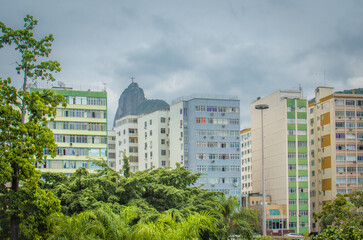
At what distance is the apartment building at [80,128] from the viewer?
62.2m

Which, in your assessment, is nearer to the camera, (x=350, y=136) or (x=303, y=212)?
(x=303, y=212)

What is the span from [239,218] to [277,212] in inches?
1930

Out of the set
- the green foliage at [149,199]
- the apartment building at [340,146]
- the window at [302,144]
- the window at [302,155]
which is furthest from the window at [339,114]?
the green foliage at [149,199]

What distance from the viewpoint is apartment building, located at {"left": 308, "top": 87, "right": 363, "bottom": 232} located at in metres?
82.9

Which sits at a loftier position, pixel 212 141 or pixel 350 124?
pixel 350 124

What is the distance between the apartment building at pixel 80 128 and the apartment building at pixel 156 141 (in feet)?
69.4

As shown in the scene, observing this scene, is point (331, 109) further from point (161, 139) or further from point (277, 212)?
point (161, 139)

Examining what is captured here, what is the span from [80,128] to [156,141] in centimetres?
2296

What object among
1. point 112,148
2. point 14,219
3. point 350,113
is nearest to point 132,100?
point 112,148

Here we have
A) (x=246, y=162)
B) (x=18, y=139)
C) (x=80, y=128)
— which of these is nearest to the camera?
(x=18, y=139)

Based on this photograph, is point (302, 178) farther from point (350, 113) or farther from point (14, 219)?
point (14, 219)

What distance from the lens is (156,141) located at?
278 feet

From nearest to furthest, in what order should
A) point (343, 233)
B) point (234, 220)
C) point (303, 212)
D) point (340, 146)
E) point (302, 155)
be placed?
point (343, 233)
point (234, 220)
point (303, 212)
point (302, 155)
point (340, 146)

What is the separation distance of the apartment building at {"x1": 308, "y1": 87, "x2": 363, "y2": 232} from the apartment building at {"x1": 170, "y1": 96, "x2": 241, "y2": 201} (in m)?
15.7
